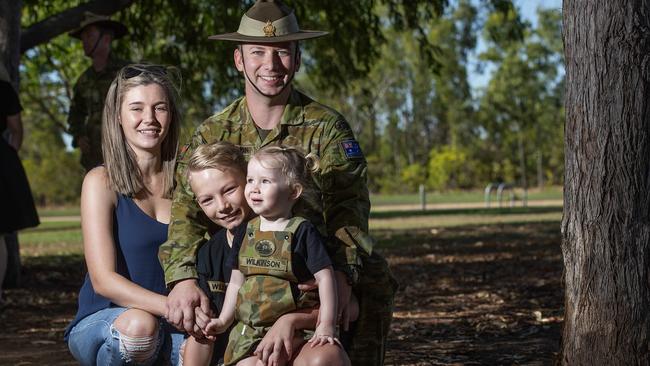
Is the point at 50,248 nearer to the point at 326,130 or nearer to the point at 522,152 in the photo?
the point at 326,130

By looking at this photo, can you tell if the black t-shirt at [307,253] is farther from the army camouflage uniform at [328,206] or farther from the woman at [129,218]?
the woman at [129,218]

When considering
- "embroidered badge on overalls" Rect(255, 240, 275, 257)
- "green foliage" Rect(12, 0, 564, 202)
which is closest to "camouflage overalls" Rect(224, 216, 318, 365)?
"embroidered badge on overalls" Rect(255, 240, 275, 257)

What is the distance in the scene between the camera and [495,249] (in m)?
14.9

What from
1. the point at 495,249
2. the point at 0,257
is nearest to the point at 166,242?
the point at 0,257

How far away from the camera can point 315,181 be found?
158 inches

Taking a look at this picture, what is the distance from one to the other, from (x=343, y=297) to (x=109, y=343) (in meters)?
0.92

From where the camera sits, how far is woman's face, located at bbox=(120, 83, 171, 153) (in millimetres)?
4156

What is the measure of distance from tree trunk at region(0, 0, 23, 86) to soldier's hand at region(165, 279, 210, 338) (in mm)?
7131

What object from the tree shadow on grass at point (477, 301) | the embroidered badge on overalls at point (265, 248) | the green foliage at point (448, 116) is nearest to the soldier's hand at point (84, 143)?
the tree shadow on grass at point (477, 301)

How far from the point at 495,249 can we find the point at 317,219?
11184mm

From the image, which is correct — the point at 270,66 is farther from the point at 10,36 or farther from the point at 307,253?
the point at 10,36

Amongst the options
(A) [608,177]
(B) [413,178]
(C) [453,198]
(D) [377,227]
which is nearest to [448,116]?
(B) [413,178]

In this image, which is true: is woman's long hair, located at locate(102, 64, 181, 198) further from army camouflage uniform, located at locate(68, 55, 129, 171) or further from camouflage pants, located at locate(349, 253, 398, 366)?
army camouflage uniform, located at locate(68, 55, 129, 171)

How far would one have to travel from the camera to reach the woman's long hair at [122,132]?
13.6 ft
